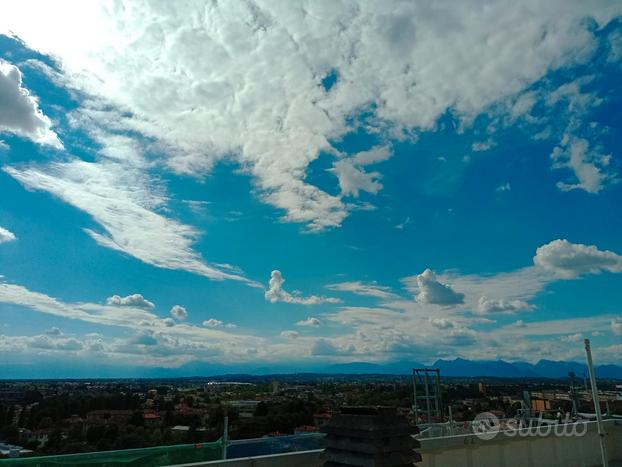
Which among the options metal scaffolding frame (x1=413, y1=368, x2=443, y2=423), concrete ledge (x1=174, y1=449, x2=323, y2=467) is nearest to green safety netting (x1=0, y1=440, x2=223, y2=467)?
concrete ledge (x1=174, y1=449, x2=323, y2=467)

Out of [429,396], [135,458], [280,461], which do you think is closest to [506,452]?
[280,461]

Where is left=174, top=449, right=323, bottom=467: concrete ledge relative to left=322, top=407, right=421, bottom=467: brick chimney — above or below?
below

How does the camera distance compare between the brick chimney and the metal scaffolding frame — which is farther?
the metal scaffolding frame

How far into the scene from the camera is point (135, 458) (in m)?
4.18

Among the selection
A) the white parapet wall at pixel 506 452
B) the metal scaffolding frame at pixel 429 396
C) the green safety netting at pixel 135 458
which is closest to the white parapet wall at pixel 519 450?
the white parapet wall at pixel 506 452

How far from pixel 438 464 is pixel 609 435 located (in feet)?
14.4

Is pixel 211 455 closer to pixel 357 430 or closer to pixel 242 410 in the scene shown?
pixel 357 430

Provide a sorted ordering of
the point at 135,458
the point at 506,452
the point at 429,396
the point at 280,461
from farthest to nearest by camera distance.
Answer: the point at 429,396 → the point at 506,452 → the point at 280,461 → the point at 135,458

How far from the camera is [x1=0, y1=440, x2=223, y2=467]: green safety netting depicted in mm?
3897

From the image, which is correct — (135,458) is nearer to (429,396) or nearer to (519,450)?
(519,450)

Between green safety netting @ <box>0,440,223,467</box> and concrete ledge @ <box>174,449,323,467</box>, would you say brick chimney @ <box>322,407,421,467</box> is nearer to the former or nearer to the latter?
concrete ledge @ <box>174,449,323,467</box>

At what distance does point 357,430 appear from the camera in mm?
3676

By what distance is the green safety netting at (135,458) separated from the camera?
390cm

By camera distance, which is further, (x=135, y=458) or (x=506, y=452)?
(x=506, y=452)
